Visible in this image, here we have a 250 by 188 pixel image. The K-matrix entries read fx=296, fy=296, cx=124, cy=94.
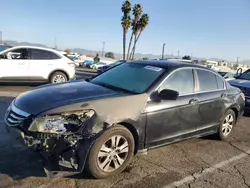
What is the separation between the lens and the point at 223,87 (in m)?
6.07

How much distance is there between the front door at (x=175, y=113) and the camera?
4367 mm

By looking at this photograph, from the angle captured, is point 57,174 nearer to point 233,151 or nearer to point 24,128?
point 24,128

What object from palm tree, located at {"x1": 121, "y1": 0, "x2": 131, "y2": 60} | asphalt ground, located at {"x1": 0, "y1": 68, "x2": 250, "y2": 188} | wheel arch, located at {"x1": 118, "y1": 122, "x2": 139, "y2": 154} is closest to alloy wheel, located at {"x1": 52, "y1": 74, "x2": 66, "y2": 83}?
asphalt ground, located at {"x1": 0, "y1": 68, "x2": 250, "y2": 188}

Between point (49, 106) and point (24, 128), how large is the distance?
40 cm

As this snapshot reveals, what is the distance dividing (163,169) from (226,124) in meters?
2.41

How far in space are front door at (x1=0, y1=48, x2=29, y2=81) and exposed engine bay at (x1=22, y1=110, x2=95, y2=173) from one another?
800 centimetres

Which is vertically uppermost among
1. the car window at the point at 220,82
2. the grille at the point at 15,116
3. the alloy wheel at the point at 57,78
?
the car window at the point at 220,82

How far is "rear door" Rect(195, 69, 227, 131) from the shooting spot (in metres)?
5.31

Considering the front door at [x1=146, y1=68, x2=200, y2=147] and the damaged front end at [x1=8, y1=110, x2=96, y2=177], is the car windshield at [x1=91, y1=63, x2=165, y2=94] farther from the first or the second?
the damaged front end at [x1=8, y1=110, x2=96, y2=177]

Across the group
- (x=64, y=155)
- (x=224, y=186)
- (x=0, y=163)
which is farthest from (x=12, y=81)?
(x=224, y=186)

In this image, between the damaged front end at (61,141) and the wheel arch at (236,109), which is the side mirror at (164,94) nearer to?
the damaged front end at (61,141)

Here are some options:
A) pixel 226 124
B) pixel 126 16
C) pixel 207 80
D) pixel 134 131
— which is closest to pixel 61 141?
pixel 134 131

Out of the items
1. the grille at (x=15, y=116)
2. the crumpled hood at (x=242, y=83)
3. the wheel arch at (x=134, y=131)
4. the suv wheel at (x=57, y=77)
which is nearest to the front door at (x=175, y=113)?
the wheel arch at (x=134, y=131)

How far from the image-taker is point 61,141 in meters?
3.48
